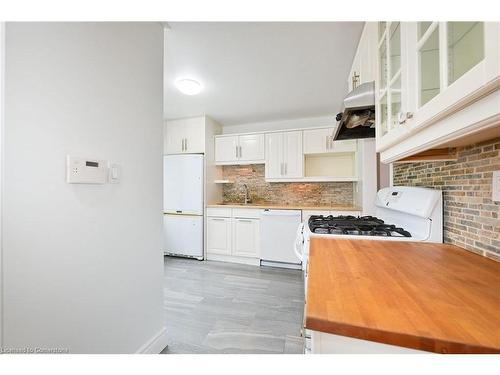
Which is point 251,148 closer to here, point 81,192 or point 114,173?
point 114,173

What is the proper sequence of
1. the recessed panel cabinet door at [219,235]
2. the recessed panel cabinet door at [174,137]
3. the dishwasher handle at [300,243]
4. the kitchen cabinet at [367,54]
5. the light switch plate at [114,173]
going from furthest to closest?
1. the recessed panel cabinet door at [174,137]
2. the recessed panel cabinet door at [219,235]
3. the dishwasher handle at [300,243]
4. the kitchen cabinet at [367,54]
5. the light switch plate at [114,173]

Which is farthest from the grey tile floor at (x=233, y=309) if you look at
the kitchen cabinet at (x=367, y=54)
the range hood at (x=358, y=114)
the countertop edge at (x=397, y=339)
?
the kitchen cabinet at (x=367, y=54)

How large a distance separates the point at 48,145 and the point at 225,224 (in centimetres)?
271

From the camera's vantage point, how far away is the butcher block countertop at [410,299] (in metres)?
0.45

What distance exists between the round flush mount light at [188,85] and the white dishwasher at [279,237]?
180cm

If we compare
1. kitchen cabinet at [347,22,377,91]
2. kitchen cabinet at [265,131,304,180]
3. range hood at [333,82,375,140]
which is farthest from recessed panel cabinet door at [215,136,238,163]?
kitchen cabinet at [347,22,377,91]

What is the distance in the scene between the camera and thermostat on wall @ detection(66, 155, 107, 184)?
39.6 inches

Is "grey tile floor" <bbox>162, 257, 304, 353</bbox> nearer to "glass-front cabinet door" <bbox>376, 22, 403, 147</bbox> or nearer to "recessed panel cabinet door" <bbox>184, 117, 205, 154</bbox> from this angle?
"glass-front cabinet door" <bbox>376, 22, 403, 147</bbox>

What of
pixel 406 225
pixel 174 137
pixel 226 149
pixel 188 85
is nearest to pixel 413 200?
pixel 406 225

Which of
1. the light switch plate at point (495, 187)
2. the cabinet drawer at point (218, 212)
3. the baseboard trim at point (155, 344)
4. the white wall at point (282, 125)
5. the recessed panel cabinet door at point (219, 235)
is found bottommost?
the baseboard trim at point (155, 344)

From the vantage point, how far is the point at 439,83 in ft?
2.19

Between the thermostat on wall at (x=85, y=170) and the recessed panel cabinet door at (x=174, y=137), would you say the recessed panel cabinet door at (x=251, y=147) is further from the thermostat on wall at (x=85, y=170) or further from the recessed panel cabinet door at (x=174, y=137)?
the thermostat on wall at (x=85, y=170)
